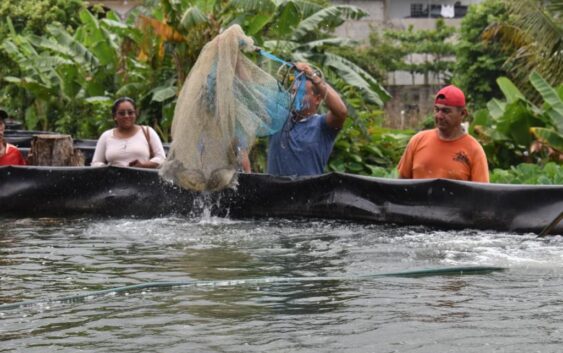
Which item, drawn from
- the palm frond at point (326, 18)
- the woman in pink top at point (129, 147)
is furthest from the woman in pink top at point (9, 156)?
the palm frond at point (326, 18)

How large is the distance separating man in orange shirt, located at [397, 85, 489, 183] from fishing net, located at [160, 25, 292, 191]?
1277 mm

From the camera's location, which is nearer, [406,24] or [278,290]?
[278,290]

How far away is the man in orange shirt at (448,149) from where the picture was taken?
378 inches

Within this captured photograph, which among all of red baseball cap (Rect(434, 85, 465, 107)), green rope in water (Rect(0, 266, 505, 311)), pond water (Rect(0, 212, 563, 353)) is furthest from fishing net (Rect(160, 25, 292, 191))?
green rope in water (Rect(0, 266, 505, 311))

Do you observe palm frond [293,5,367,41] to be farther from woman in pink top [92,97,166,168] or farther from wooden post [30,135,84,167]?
woman in pink top [92,97,166,168]

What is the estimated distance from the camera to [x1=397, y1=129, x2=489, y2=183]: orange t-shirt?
968 centimetres

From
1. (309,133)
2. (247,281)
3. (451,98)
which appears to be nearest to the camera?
(247,281)

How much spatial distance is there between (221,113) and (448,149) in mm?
2041

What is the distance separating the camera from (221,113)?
10.2 metres

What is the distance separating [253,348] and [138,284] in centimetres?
185

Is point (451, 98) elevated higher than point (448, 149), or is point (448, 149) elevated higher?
point (451, 98)

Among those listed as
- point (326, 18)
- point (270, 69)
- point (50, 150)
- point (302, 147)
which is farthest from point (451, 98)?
point (326, 18)

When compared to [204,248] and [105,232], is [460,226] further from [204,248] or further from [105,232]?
[105,232]

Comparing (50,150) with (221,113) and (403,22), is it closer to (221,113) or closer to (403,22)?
(221,113)
